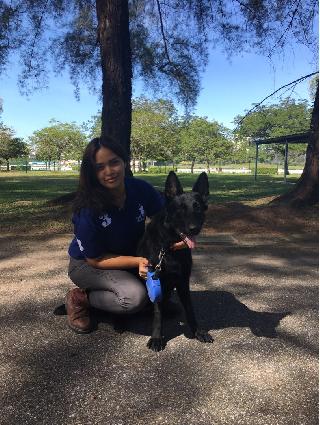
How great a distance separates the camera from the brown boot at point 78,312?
3.30 m

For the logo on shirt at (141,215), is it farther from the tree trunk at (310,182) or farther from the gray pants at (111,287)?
the tree trunk at (310,182)

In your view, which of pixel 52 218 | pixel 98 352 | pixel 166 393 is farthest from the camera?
pixel 52 218

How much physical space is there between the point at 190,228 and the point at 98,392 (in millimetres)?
1194

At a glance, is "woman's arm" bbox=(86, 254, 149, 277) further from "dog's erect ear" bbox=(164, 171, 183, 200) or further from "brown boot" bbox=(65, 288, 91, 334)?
"dog's erect ear" bbox=(164, 171, 183, 200)

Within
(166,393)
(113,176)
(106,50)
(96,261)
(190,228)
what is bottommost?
(166,393)

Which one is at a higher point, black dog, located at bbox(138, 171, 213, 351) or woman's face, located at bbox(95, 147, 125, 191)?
woman's face, located at bbox(95, 147, 125, 191)

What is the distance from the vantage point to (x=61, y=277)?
4.96 meters

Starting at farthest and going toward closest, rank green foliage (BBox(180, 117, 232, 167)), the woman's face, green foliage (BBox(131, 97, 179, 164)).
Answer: green foliage (BBox(180, 117, 232, 167)), green foliage (BBox(131, 97, 179, 164)), the woman's face

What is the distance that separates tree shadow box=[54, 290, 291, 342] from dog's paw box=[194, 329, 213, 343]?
0.09 metres

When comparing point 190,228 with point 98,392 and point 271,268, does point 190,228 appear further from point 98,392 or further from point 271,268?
point 271,268

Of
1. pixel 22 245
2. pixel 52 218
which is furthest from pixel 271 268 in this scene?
pixel 52 218

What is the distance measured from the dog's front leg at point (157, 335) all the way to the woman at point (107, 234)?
0.53 ft

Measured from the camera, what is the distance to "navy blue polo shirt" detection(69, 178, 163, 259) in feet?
10.2

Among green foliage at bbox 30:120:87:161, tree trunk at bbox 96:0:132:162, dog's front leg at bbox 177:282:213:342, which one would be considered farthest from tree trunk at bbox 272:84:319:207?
green foliage at bbox 30:120:87:161
